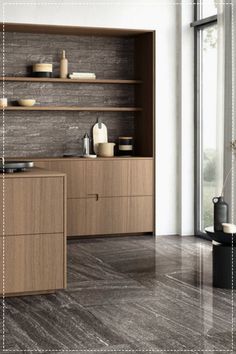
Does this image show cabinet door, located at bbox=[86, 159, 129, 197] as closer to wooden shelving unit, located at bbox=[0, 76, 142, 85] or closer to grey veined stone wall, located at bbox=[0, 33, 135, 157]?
grey veined stone wall, located at bbox=[0, 33, 135, 157]

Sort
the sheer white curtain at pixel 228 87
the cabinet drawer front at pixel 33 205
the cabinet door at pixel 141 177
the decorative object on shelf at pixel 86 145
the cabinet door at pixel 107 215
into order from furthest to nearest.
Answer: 1. the decorative object on shelf at pixel 86 145
2. the cabinet door at pixel 141 177
3. the cabinet door at pixel 107 215
4. the sheer white curtain at pixel 228 87
5. the cabinet drawer front at pixel 33 205

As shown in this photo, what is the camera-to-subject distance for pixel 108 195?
306 inches

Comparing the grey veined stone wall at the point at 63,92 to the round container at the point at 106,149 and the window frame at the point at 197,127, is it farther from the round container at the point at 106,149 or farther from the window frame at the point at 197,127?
the window frame at the point at 197,127

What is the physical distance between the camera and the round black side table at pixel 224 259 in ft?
17.3

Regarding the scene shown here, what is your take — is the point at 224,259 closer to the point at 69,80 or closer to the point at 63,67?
the point at 69,80

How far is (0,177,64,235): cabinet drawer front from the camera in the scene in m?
4.94

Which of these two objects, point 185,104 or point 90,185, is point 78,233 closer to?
point 90,185

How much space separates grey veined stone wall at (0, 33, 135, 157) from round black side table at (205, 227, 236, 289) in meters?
3.24

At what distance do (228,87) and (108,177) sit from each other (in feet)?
5.70

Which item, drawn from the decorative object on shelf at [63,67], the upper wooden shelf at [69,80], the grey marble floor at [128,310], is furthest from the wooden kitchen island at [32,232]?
the decorative object on shelf at [63,67]

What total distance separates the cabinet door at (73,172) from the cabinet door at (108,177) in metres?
0.07

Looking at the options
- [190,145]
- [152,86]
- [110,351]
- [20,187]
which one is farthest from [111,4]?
[110,351]

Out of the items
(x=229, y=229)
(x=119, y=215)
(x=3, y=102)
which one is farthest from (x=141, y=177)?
(x=229, y=229)

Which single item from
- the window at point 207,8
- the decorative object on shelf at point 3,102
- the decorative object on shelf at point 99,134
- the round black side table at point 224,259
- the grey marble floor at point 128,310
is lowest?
the grey marble floor at point 128,310
